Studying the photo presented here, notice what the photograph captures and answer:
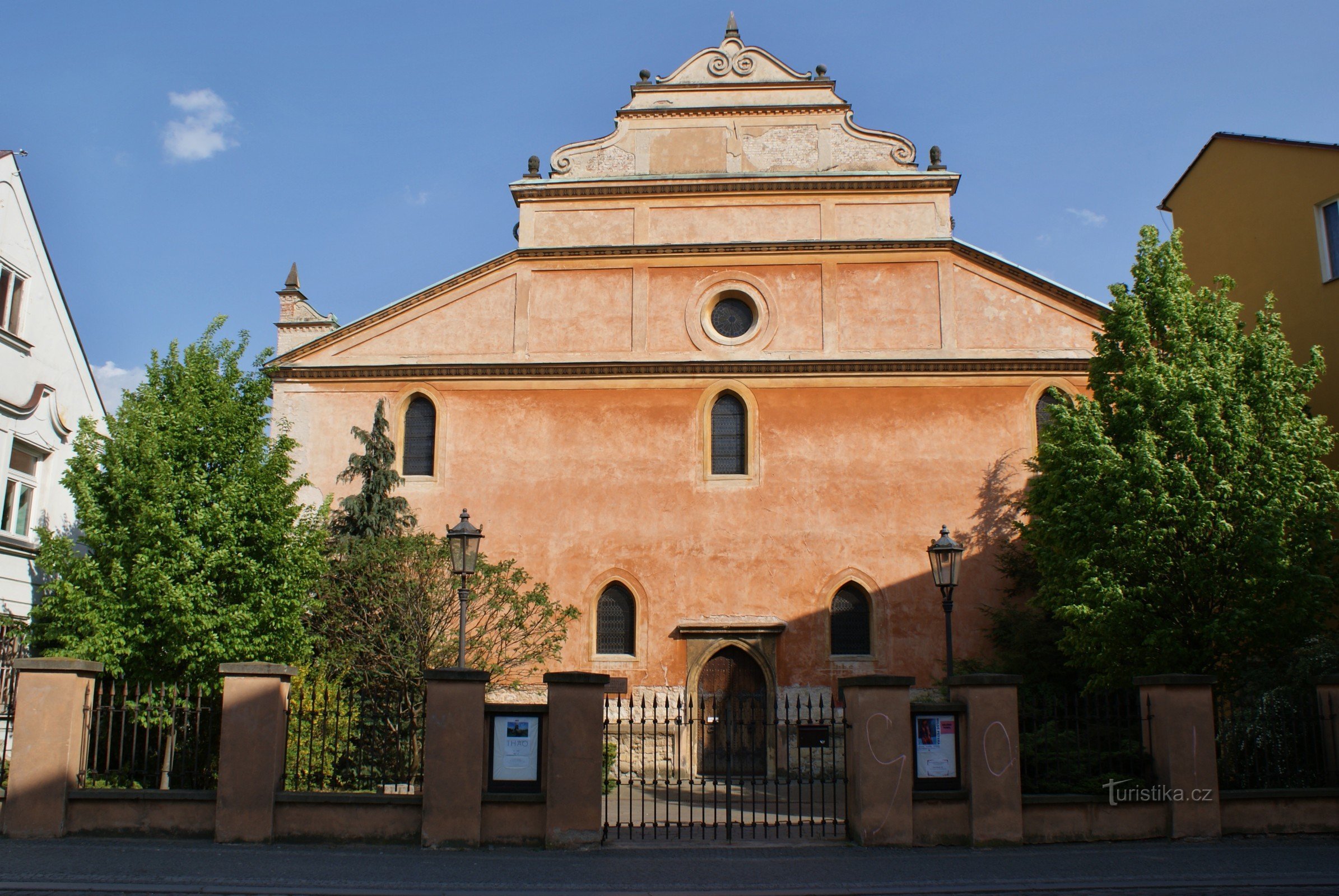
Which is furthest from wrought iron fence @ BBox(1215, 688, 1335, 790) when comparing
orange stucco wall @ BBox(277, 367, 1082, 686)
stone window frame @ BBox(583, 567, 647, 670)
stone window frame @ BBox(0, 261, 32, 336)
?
stone window frame @ BBox(0, 261, 32, 336)

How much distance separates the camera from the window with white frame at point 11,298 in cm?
1800

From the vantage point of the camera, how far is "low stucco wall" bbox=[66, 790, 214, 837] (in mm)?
11516

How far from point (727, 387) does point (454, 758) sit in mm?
11860

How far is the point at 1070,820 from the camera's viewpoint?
11938mm

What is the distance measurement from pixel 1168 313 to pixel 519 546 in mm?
12040

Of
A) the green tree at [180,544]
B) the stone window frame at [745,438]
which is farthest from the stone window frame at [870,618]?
the green tree at [180,544]

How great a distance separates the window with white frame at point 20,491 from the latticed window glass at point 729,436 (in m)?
12.0

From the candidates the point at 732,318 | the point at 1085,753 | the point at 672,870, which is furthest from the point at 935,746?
the point at 732,318

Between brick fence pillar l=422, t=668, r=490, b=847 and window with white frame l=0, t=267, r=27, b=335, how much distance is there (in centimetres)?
1137

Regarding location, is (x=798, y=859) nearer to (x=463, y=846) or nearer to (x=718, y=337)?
(x=463, y=846)

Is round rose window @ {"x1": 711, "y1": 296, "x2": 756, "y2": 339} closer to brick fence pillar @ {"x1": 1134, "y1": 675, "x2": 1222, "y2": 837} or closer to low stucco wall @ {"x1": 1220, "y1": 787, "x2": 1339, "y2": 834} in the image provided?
brick fence pillar @ {"x1": 1134, "y1": 675, "x2": 1222, "y2": 837}

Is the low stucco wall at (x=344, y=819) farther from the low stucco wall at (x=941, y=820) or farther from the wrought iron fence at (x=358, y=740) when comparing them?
the low stucco wall at (x=941, y=820)

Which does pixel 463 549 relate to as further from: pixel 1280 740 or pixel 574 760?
pixel 1280 740

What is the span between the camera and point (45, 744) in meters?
11.6
